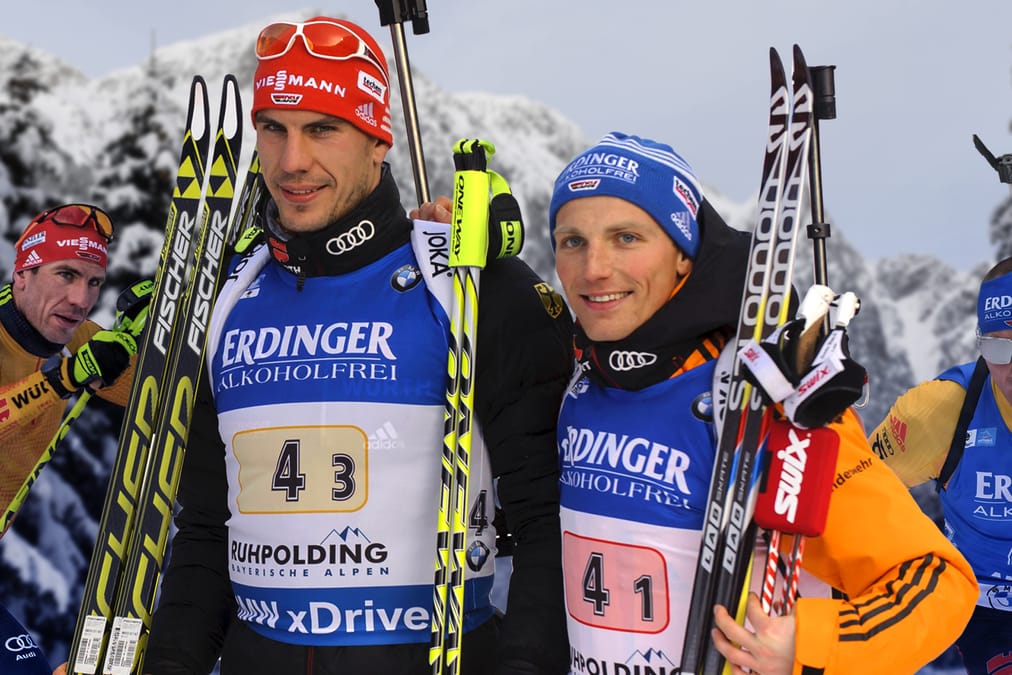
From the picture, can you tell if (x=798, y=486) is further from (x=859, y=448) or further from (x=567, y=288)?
(x=567, y=288)

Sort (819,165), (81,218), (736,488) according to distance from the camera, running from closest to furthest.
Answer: (736,488) → (819,165) → (81,218)

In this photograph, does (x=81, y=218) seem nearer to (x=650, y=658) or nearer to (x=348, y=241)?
(x=348, y=241)

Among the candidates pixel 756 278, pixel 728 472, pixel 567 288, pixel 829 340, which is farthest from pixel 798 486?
pixel 567 288

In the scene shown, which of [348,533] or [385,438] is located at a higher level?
[385,438]

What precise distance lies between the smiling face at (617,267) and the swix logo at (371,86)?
2.67ft

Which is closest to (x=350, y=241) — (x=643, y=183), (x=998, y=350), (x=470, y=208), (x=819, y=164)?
(x=470, y=208)

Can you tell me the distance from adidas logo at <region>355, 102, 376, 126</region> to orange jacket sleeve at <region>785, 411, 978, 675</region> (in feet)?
5.25

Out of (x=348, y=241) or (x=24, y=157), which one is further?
(x=24, y=157)

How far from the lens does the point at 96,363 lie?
443 cm

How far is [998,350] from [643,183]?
2862mm

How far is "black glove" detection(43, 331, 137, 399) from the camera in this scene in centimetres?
437

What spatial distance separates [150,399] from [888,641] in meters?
2.37

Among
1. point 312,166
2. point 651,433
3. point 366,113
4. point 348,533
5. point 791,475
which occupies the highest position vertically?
point 366,113

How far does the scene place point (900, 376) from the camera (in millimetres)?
62000
